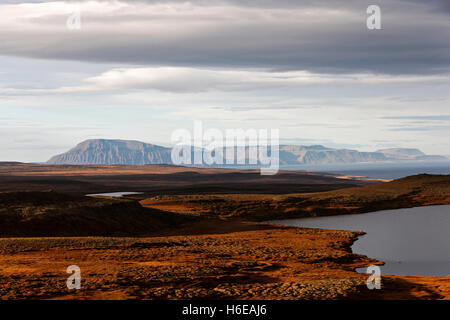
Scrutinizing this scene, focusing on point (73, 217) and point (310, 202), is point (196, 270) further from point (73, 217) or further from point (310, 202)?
point (310, 202)

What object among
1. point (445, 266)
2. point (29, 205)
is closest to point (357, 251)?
point (445, 266)

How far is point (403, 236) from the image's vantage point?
4303 cm

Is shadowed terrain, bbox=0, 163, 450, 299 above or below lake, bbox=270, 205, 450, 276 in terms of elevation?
above

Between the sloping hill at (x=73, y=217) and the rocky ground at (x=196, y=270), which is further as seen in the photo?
the sloping hill at (x=73, y=217)

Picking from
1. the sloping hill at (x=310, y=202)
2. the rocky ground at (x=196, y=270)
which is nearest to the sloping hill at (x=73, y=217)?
the rocky ground at (x=196, y=270)

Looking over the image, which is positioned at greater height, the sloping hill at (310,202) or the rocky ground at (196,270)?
the rocky ground at (196,270)

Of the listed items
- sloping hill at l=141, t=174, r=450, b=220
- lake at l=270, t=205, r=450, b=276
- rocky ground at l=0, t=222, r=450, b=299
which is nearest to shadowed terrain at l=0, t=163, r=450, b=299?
rocky ground at l=0, t=222, r=450, b=299

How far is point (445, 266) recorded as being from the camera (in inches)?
1168

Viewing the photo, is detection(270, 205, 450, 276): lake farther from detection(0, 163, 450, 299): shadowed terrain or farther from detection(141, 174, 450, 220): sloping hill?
detection(141, 174, 450, 220): sloping hill

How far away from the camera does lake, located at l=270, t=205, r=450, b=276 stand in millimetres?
30172

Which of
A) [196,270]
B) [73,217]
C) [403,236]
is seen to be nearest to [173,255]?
[196,270]

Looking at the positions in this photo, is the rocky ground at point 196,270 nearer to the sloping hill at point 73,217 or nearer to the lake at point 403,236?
the lake at point 403,236

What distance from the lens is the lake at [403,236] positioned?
30172 mm
